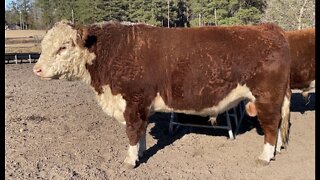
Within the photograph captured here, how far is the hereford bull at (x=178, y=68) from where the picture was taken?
4.71 meters

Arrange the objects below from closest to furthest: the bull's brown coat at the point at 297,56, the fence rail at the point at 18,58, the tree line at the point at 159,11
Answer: the bull's brown coat at the point at 297,56, the tree line at the point at 159,11, the fence rail at the point at 18,58

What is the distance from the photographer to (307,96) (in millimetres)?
5008

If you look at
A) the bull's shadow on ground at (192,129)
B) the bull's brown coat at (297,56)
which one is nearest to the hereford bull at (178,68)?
the bull's brown coat at (297,56)

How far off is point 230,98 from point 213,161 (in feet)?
3.15

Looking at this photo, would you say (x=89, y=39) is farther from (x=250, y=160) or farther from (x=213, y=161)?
(x=250, y=160)

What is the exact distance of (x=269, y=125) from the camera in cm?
485

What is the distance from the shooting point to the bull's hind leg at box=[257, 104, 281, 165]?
4754 millimetres

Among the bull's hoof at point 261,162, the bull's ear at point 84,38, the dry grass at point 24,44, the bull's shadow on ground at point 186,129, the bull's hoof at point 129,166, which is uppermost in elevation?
the dry grass at point 24,44

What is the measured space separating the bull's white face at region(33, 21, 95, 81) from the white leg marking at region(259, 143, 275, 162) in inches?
114

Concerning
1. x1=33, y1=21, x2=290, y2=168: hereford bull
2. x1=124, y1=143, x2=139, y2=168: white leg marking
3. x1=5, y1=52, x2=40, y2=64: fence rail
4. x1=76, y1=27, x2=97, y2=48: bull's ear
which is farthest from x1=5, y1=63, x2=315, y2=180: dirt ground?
x1=5, y1=52, x2=40, y2=64: fence rail

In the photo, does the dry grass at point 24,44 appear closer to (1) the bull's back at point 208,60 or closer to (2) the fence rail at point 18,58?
(2) the fence rail at point 18,58

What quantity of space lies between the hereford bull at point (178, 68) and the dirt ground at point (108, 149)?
16.5 inches

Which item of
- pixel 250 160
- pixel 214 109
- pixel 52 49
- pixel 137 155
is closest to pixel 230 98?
pixel 214 109

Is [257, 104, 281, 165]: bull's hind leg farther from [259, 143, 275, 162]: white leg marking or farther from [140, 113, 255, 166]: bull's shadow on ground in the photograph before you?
[140, 113, 255, 166]: bull's shadow on ground
